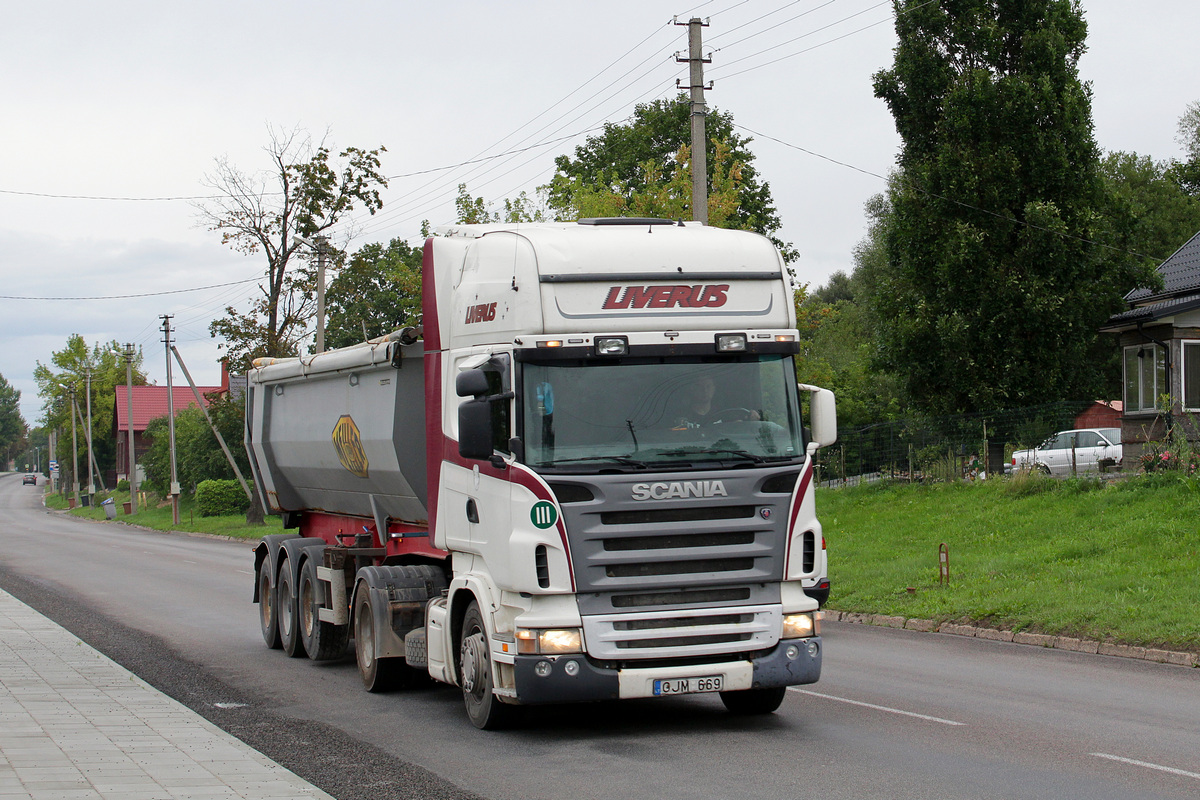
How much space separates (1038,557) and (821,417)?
10.7 m

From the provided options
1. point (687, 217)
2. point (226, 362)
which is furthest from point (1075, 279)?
point (226, 362)

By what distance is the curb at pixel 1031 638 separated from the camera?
1271 centimetres

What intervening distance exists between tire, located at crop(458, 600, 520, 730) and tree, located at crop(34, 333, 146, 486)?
355 feet

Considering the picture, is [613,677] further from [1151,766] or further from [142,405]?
[142,405]

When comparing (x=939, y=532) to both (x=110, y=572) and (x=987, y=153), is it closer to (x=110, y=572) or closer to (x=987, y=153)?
(x=987, y=153)

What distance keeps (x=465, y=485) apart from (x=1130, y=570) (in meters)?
10.8

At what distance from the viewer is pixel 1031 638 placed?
14.4 meters

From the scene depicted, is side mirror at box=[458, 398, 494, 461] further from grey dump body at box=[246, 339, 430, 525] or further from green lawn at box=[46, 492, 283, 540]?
green lawn at box=[46, 492, 283, 540]

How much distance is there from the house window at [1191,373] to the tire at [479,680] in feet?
76.0

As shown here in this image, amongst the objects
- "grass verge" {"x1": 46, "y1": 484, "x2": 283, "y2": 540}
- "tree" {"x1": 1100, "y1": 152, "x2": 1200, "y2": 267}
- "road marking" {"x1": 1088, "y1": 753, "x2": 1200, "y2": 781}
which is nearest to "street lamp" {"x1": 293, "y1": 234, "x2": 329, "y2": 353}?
"grass verge" {"x1": 46, "y1": 484, "x2": 283, "y2": 540}

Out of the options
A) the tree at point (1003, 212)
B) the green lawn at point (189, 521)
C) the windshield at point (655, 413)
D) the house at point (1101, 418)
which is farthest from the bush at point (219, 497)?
the windshield at point (655, 413)

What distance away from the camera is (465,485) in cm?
930

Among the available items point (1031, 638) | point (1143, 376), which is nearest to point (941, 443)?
point (1143, 376)

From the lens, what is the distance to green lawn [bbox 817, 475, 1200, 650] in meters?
14.5
